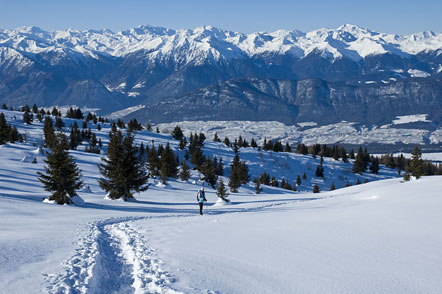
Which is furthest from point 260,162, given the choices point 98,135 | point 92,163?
point 92,163

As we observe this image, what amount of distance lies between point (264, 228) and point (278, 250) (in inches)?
183

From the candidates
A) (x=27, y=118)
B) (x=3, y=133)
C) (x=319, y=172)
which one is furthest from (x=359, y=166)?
(x=27, y=118)

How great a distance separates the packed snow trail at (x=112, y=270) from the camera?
26.3ft

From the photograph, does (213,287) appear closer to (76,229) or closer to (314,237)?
(314,237)

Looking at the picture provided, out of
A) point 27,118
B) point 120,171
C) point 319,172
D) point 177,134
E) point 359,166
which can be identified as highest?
point 27,118

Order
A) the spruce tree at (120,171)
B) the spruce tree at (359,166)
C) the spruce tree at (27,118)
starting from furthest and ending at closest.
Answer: the spruce tree at (359,166), the spruce tree at (27,118), the spruce tree at (120,171)

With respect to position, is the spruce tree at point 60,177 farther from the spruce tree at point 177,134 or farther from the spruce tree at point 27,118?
the spruce tree at point 177,134

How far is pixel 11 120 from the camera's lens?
12450 cm

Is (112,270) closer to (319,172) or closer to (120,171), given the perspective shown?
(120,171)

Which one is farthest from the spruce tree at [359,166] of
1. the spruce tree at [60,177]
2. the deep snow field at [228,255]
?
the spruce tree at [60,177]

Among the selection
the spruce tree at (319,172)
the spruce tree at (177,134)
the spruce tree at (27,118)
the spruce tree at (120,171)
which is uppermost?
the spruce tree at (27,118)

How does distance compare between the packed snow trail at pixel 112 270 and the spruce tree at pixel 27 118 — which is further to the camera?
the spruce tree at pixel 27 118

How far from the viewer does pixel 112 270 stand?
9.54 metres

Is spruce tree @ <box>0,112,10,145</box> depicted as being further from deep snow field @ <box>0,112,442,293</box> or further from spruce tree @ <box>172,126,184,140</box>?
spruce tree @ <box>172,126,184,140</box>
